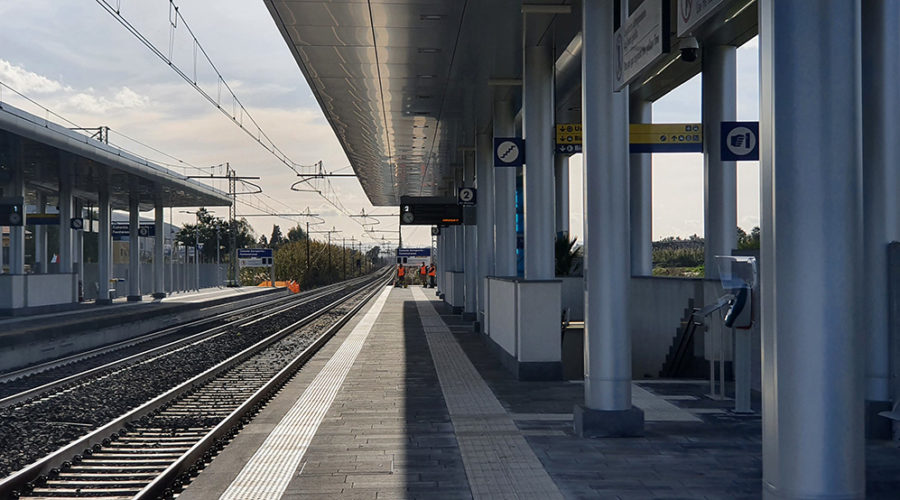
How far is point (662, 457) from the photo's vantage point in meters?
7.11

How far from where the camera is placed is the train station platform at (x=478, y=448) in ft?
20.3

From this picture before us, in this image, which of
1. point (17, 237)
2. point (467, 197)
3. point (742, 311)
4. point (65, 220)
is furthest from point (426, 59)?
point (65, 220)

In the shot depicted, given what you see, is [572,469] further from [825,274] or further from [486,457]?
[825,274]

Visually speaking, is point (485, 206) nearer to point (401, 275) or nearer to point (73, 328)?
point (73, 328)

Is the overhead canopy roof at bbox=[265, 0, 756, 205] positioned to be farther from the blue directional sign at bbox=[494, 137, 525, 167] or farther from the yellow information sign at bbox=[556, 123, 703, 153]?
the blue directional sign at bbox=[494, 137, 525, 167]

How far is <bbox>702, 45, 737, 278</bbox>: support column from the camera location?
1462cm

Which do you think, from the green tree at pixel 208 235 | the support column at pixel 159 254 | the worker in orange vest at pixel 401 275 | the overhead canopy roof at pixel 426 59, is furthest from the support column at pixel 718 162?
the green tree at pixel 208 235

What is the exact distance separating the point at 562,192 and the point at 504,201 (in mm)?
9818

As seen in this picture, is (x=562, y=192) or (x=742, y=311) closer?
(x=742, y=311)

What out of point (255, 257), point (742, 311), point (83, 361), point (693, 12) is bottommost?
point (83, 361)

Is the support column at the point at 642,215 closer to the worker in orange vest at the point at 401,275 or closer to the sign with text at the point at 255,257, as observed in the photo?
the sign with text at the point at 255,257

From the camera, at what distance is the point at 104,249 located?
36938 mm

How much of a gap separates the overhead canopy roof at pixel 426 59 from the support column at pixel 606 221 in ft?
3.70

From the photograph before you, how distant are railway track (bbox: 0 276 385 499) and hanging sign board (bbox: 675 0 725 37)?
495 cm
